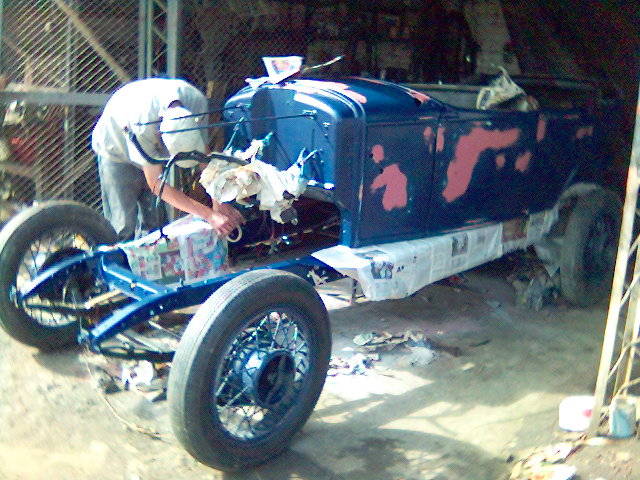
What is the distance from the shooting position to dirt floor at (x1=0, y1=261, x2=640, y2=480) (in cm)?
308

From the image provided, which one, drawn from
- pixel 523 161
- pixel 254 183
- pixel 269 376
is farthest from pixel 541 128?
pixel 269 376

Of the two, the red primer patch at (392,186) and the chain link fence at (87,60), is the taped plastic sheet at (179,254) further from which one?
the chain link fence at (87,60)

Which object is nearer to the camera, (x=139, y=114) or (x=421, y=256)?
(x=421, y=256)

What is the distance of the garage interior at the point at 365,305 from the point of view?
10.4 ft

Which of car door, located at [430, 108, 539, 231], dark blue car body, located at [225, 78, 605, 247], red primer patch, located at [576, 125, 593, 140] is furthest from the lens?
red primer patch, located at [576, 125, 593, 140]

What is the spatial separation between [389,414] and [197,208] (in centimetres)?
161

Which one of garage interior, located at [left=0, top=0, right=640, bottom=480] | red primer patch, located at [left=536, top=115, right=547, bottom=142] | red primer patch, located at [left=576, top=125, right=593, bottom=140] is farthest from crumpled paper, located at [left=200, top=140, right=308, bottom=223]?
red primer patch, located at [left=576, top=125, right=593, bottom=140]

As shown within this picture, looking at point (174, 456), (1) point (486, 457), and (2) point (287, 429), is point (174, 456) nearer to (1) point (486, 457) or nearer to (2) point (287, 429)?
(2) point (287, 429)

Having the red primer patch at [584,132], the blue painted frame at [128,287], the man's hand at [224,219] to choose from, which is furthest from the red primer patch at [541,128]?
the man's hand at [224,219]

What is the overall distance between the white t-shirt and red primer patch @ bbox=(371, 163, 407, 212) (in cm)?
133

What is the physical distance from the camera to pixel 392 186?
12.7 feet

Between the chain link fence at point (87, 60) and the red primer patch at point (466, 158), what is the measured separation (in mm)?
2444

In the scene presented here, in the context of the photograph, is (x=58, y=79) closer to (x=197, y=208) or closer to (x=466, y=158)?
(x=197, y=208)

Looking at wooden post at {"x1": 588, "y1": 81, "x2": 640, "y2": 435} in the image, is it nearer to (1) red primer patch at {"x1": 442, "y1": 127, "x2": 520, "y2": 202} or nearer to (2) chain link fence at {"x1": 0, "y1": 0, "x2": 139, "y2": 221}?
(1) red primer patch at {"x1": 442, "y1": 127, "x2": 520, "y2": 202}
